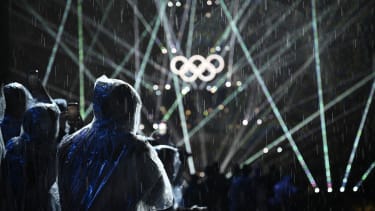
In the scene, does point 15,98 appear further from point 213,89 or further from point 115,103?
point 213,89

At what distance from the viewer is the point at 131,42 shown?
50.6 ft

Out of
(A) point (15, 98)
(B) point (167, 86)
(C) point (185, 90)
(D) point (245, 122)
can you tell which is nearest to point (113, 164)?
(A) point (15, 98)

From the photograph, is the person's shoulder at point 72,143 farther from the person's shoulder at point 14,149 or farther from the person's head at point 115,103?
the person's shoulder at point 14,149

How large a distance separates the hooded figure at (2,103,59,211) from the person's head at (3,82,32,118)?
18.1 inches

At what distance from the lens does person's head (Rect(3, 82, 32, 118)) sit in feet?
15.8

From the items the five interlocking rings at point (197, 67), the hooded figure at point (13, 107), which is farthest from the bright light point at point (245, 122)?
the hooded figure at point (13, 107)

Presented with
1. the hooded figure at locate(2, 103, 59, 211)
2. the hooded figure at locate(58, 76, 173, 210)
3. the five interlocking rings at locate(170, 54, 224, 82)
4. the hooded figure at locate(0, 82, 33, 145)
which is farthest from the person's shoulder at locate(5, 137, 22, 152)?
the five interlocking rings at locate(170, 54, 224, 82)

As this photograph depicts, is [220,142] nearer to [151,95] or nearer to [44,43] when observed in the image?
[151,95]

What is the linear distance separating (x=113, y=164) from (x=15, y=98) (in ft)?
4.09

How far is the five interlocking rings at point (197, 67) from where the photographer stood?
58.6 feet

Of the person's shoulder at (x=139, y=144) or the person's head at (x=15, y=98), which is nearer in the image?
the person's shoulder at (x=139, y=144)

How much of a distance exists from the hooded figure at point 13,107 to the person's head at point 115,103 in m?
1.09

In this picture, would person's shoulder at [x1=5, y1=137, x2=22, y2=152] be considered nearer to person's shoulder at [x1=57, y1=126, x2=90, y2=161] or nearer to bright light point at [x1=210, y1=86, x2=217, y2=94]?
person's shoulder at [x1=57, y1=126, x2=90, y2=161]

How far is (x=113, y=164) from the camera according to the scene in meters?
3.92
